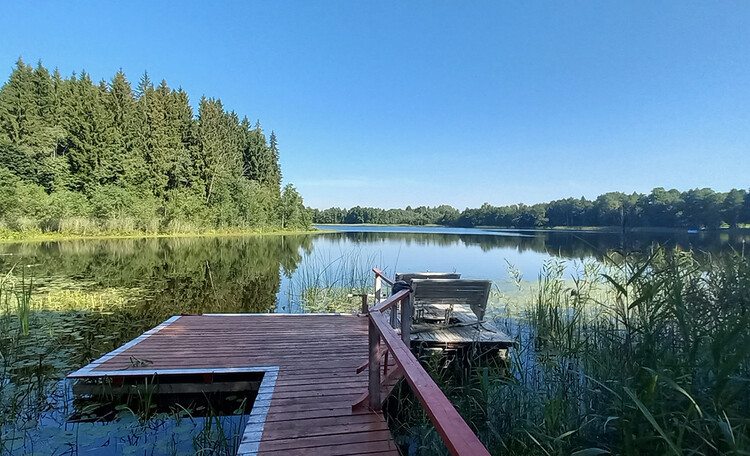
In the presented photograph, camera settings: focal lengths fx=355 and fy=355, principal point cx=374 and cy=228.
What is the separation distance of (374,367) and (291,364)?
1.62m

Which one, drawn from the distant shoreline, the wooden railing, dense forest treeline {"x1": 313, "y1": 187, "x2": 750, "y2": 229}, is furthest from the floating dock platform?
the distant shoreline

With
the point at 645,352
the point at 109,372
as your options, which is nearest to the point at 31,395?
the point at 109,372

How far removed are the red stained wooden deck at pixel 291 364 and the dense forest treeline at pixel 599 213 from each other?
226 cm

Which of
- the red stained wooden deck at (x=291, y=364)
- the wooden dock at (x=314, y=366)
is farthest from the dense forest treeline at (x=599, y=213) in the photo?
the red stained wooden deck at (x=291, y=364)

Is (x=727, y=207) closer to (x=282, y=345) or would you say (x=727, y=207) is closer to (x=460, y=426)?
(x=460, y=426)

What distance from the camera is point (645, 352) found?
179 centimetres

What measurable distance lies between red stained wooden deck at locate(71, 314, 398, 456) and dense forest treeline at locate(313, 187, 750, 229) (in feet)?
7.40

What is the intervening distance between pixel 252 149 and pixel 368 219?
Answer: 5380 cm

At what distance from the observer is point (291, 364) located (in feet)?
12.8

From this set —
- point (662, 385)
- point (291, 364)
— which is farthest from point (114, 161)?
point (662, 385)

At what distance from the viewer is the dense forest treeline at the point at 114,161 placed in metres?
23.7

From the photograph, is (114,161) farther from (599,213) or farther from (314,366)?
(599,213)

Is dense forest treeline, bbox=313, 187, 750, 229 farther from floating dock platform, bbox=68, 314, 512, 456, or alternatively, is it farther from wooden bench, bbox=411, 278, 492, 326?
floating dock platform, bbox=68, 314, 512, 456

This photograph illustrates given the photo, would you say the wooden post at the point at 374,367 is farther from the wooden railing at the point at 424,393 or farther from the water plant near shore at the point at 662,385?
the water plant near shore at the point at 662,385
